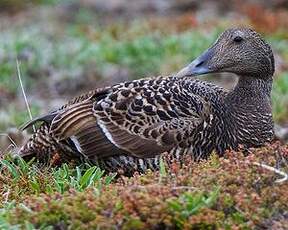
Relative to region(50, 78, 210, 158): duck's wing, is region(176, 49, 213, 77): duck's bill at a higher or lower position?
higher

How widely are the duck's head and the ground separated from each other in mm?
619

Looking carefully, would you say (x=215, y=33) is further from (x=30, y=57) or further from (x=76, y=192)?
(x=76, y=192)

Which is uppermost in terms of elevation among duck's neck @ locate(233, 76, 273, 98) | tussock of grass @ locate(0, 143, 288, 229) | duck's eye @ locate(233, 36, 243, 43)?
duck's eye @ locate(233, 36, 243, 43)

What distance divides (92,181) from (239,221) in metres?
1.17

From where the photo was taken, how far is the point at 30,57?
11492 millimetres

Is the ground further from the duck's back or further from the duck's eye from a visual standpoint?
the duck's eye

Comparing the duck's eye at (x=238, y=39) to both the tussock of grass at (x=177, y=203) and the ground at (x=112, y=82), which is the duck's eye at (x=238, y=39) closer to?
the ground at (x=112, y=82)

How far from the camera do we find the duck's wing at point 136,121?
6320mm

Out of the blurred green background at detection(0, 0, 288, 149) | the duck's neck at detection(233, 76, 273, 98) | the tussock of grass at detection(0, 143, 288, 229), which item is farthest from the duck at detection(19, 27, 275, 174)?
the blurred green background at detection(0, 0, 288, 149)

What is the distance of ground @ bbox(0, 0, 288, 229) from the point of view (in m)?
4.61

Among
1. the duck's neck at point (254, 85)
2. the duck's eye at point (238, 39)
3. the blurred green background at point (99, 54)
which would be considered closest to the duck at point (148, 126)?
the duck's neck at point (254, 85)

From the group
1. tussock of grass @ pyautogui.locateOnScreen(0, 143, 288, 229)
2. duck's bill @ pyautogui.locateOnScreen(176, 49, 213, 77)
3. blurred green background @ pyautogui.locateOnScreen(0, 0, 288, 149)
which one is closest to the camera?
tussock of grass @ pyautogui.locateOnScreen(0, 143, 288, 229)

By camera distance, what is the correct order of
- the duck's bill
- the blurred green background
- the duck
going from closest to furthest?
the duck
the duck's bill
the blurred green background

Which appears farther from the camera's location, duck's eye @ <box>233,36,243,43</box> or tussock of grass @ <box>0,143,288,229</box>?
duck's eye @ <box>233,36,243,43</box>
